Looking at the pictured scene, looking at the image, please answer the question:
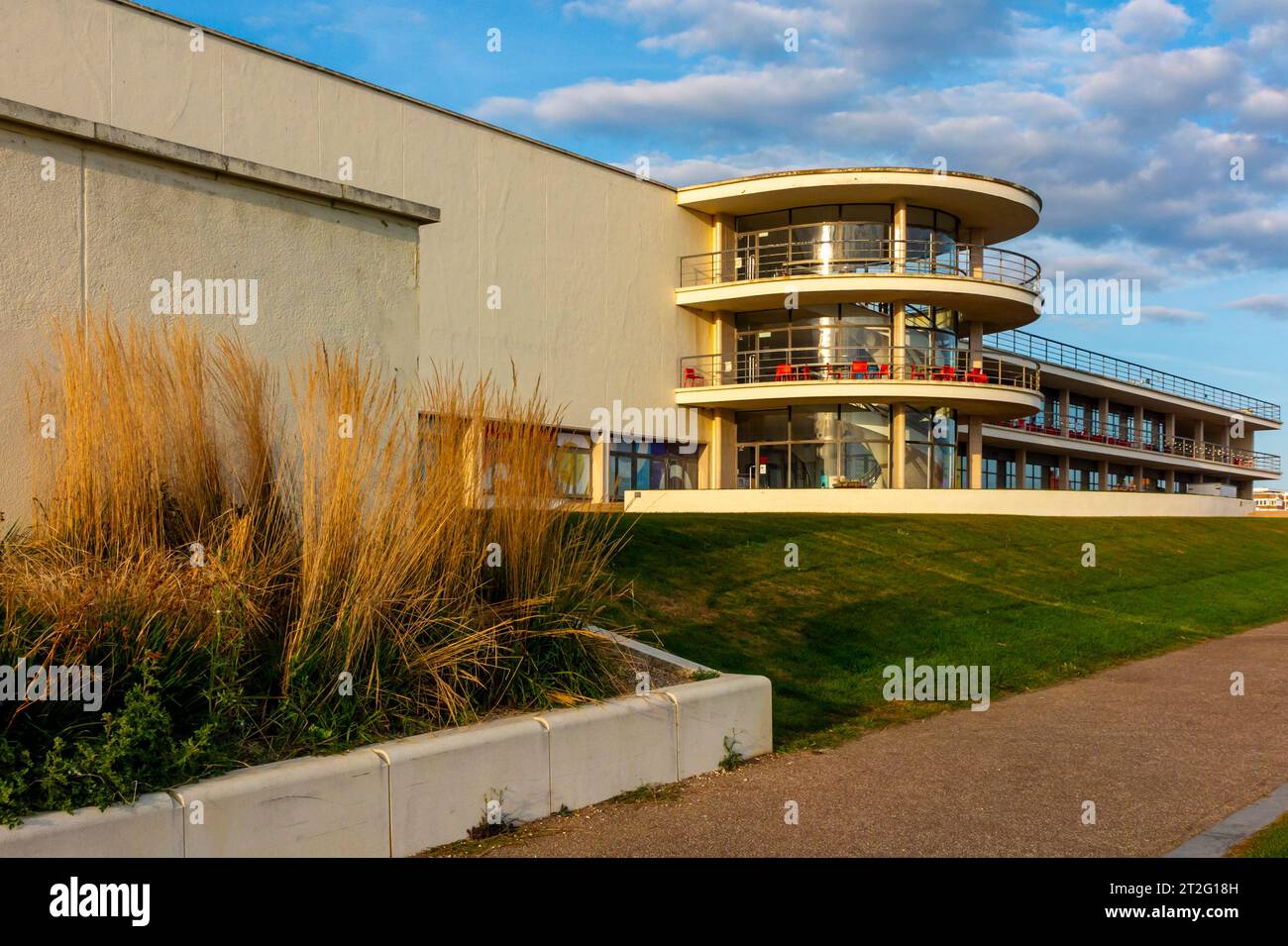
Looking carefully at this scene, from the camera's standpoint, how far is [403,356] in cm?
852

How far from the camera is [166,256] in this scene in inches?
278

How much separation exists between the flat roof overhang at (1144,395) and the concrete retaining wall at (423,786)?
40382 millimetres

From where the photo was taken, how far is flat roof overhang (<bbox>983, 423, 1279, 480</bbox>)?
148 feet

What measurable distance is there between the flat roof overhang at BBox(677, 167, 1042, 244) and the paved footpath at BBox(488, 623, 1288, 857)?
84.5ft

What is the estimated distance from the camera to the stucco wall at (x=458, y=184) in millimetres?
22266

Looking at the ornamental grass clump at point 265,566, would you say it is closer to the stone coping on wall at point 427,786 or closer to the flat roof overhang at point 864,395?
the stone coping on wall at point 427,786

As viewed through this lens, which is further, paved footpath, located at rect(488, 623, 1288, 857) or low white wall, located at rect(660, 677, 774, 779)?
low white wall, located at rect(660, 677, 774, 779)

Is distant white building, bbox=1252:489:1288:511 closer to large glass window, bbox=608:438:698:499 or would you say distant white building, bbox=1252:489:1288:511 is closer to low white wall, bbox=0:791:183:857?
large glass window, bbox=608:438:698:499

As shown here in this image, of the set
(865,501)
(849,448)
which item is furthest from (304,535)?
(849,448)

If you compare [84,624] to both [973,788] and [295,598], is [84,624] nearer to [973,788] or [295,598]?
[295,598]

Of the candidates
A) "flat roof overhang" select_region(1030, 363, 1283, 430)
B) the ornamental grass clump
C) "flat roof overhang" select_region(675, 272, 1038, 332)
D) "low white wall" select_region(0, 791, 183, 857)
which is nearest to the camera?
"low white wall" select_region(0, 791, 183, 857)

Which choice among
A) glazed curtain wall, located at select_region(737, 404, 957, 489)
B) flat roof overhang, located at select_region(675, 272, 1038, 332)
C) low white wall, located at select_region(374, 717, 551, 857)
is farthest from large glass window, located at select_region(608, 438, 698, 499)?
low white wall, located at select_region(374, 717, 551, 857)

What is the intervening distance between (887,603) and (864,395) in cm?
1971

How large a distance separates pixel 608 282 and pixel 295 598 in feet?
91.1
